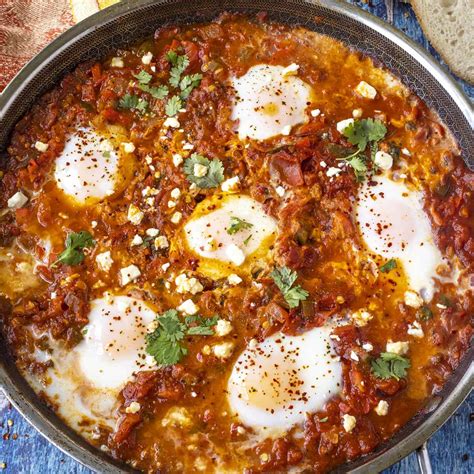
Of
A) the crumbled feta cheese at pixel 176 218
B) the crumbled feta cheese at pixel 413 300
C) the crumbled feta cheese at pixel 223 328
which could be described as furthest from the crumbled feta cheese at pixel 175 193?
the crumbled feta cheese at pixel 413 300

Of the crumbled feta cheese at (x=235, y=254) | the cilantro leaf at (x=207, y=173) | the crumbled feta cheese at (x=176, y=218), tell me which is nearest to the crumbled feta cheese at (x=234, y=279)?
the crumbled feta cheese at (x=235, y=254)

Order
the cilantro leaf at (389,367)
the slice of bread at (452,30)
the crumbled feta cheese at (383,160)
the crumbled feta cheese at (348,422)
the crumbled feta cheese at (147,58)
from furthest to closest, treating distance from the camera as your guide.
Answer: the slice of bread at (452,30) < the crumbled feta cheese at (147,58) < the crumbled feta cheese at (383,160) < the cilantro leaf at (389,367) < the crumbled feta cheese at (348,422)

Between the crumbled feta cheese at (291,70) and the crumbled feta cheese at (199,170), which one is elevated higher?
the crumbled feta cheese at (291,70)

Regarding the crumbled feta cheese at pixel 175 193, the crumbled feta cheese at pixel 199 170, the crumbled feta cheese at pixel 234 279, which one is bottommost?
the crumbled feta cheese at pixel 234 279

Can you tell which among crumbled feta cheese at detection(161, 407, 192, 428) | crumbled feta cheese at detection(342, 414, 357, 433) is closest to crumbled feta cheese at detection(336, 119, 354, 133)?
crumbled feta cheese at detection(342, 414, 357, 433)

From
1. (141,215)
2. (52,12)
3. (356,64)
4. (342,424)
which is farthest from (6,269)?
(356,64)

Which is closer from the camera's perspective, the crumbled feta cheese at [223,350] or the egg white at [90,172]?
the crumbled feta cheese at [223,350]

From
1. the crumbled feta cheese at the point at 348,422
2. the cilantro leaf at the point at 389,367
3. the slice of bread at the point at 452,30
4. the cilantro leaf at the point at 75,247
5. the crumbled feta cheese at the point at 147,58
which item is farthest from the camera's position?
the slice of bread at the point at 452,30

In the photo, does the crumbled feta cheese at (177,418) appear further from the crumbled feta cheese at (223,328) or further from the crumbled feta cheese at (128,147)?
the crumbled feta cheese at (128,147)
